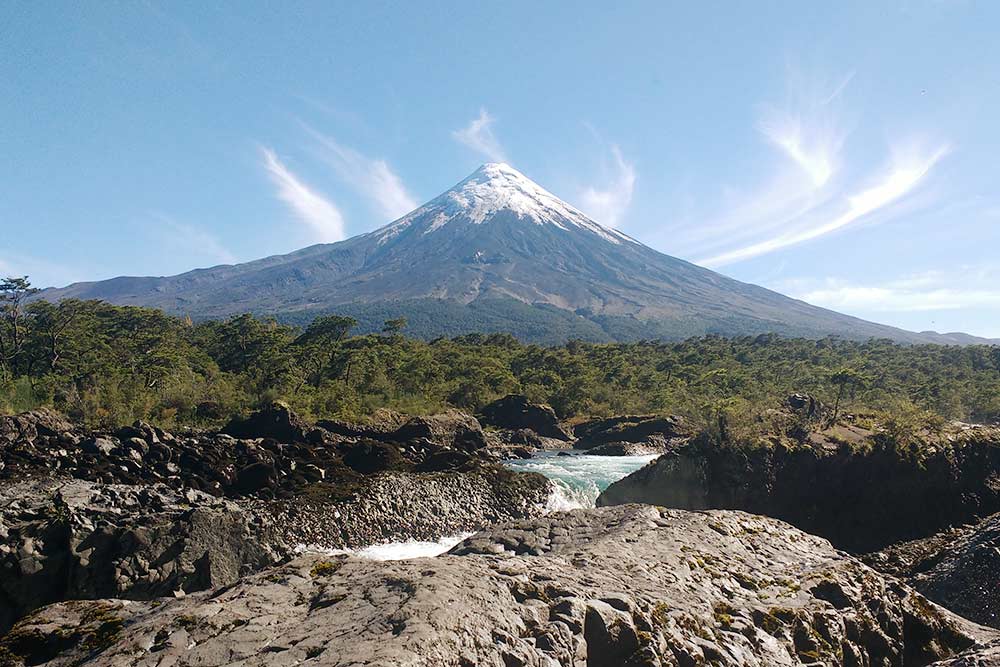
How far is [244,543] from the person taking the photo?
1351cm

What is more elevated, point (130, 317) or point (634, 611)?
point (130, 317)

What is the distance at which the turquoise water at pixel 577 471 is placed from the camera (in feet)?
80.7

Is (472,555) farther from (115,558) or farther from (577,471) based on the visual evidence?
(577,471)

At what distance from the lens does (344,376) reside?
163 feet

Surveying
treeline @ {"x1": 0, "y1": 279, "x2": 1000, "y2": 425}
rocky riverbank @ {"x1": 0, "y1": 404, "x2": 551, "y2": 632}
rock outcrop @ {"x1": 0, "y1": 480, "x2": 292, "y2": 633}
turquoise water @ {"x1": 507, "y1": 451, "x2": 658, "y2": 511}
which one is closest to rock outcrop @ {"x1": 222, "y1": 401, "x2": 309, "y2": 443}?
rocky riverbank @ {"x1": 0, "y1": 404, "x2": 551, "y2": 632}

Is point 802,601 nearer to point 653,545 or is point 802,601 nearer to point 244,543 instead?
point 653,545

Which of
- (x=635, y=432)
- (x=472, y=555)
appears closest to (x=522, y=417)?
(x=635, y=432)

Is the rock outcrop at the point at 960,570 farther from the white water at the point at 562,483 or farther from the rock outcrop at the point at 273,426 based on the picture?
the rock outcrop at the point at 273,426

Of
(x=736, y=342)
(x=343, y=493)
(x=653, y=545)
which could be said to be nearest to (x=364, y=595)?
(x=653, y=545)

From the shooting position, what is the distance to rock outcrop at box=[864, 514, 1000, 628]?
1233 centimetres

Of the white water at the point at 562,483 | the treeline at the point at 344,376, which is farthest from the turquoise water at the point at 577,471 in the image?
the treeline at the point at 344,376

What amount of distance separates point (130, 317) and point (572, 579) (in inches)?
2505

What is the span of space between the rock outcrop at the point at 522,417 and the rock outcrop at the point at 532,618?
35.7 meters

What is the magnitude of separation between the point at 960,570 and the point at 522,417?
1332 inches
